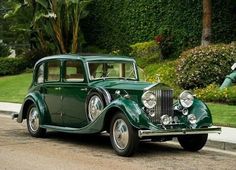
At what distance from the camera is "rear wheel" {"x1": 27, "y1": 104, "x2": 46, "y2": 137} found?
12031 mm

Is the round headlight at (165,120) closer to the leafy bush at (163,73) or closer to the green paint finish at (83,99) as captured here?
the green paint finish at (83,99)

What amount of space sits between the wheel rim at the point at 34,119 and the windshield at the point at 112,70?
76.1 inches

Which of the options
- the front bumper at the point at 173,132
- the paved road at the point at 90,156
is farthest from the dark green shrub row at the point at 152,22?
the front bumper at the point at 173,132

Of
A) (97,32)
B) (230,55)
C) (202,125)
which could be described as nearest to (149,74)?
(230,55)

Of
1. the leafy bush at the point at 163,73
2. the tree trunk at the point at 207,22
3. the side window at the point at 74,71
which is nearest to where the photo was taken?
the side window at the point at 74,71

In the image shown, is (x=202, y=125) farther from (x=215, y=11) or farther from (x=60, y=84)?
(x=215, y=11)

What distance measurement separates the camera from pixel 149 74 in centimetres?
2400

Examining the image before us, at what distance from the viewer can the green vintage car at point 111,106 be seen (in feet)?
30.9

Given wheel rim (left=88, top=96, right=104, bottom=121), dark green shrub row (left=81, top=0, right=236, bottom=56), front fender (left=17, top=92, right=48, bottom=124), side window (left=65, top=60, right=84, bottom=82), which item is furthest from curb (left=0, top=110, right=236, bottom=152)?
dark green shrub row (left=81, top=0, right=236, bottom=56)

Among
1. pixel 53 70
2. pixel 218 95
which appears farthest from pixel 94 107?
pixel 218 95

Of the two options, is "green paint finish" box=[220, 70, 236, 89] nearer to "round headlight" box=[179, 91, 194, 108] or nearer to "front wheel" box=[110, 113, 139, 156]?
"round headlight" box=[179, 91, 194, 108]

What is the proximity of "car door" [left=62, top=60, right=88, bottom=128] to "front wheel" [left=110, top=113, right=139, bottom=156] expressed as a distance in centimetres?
110

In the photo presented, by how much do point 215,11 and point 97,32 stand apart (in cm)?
941

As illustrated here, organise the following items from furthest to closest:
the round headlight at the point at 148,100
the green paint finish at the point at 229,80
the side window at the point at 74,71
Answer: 1. the green paint finish at the point at 229,80
2. the side window at the point at 74,71
3. the round headlight at the point at 148,100
